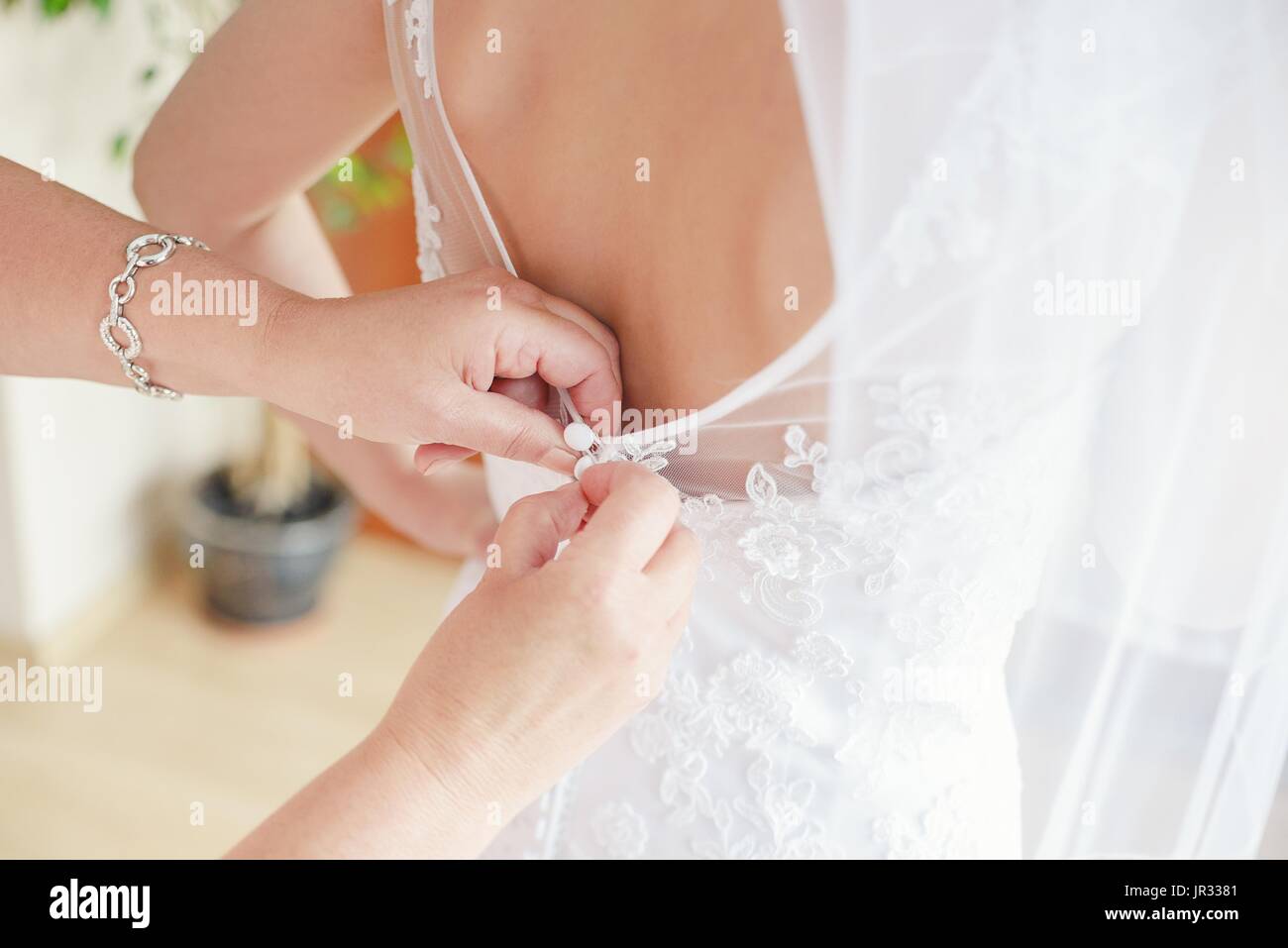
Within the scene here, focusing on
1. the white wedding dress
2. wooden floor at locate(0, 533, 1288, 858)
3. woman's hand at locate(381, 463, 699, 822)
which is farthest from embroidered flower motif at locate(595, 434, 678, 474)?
wooden floor at locate(0, 533, 1288, 858)

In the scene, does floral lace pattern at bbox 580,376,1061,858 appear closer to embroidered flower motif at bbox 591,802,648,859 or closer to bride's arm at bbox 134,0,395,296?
embroidered flower motif at bbox 591,802,648,859

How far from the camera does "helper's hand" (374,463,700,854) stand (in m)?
0.68

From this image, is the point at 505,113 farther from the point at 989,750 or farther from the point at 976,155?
the point at 989,750

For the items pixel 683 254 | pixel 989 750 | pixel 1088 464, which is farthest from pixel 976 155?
pixel 989 750

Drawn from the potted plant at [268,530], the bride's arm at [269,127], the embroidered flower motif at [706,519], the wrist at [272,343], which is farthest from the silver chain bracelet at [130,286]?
the potted plant at [268,530]

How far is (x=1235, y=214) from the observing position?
685 mm

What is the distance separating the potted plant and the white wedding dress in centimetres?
160

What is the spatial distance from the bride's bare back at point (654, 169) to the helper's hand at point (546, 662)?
14 cm

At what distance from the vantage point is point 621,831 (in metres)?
0.99

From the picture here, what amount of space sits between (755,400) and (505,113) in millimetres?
298

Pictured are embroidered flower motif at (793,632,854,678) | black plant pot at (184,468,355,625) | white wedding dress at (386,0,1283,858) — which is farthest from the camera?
black plant pot at (184,468,355,625)

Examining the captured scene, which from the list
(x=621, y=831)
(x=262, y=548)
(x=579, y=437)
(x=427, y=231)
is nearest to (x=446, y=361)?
(x=579, y=437)

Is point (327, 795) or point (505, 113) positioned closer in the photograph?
point (327, 795)

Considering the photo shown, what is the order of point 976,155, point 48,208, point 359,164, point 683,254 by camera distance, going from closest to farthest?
point 976,155 → point 683,254 → point 48,208 → point 359,164
